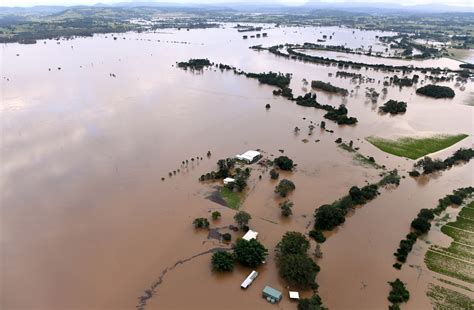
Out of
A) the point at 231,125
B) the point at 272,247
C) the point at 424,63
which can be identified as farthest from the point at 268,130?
the point at 424,63

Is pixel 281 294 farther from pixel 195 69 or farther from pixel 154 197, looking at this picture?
pixel 195 69

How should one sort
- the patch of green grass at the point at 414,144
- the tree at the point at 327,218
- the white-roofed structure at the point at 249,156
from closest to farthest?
the tree at the point at 327,218 → the white-roofed structure at the point at 249,156 → the patch of green grass at the point at 414,144

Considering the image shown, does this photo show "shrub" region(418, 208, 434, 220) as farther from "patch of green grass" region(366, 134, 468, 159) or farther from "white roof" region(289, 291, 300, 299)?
"white roof" region(289, 291, 300, 299)

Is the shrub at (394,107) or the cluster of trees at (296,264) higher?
the shrub at (394,107)

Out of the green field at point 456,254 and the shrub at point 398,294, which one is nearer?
the shrub at point 398,294

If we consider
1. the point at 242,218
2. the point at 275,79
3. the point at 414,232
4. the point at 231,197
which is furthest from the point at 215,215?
the point at 275,79

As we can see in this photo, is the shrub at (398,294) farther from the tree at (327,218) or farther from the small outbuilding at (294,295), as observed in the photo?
the tree at (327,218)

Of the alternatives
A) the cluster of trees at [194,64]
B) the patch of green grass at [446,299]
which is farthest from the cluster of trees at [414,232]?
the cluster of trees at [194,64]

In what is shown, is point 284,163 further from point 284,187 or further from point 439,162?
point 439,162
